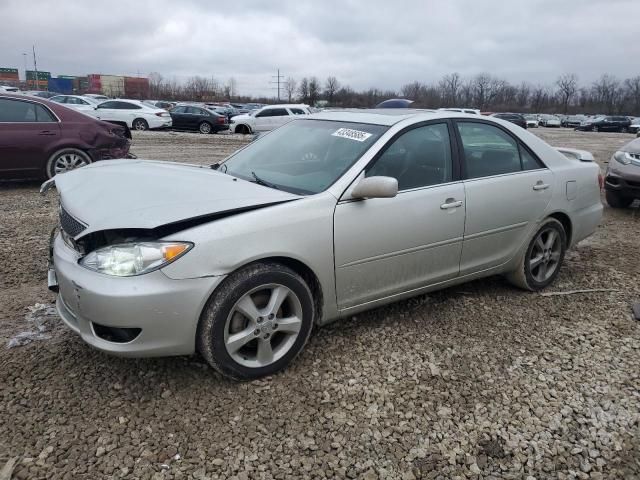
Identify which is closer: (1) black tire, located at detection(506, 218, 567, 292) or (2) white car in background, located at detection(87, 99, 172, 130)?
(1) black tire, located at detection(506, 218, 567, 292)

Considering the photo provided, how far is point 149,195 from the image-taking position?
281cm

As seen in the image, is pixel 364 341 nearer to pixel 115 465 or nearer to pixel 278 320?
pixel 278 320

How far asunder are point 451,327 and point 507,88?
342 feet

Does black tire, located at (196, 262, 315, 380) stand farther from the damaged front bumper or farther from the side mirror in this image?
the side mirror

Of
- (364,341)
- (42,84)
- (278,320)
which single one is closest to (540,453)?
(364,341)

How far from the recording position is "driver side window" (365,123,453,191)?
3.34 metres

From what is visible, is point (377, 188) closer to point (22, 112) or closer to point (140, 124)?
point (22, 112)

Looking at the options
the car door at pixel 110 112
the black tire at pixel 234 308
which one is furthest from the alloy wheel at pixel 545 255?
the car door at pixel 110 112

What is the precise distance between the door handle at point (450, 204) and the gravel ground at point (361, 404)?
0.83 metres

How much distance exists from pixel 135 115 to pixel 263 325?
21.0m

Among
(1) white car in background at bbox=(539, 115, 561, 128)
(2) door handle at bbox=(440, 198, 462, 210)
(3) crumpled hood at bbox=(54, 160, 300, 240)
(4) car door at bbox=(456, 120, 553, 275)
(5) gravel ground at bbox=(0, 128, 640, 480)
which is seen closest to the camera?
(5) gravel ground at bbox=(0, 128, 640, 480)

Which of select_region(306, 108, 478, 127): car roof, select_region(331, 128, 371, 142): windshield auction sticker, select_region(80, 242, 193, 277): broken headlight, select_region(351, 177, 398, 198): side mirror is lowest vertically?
select_region(80, 242, 193, 277): broken headlight

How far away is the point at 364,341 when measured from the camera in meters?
3.36

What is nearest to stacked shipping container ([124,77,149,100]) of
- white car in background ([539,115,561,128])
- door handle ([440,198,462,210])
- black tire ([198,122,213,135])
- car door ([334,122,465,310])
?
white car in background ([539,115,561,128])
